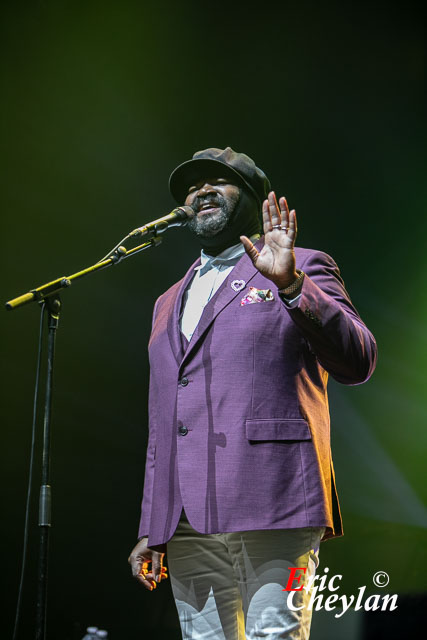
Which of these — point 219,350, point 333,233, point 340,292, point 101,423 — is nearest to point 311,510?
point 219,350

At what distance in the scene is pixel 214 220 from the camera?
2.03 m

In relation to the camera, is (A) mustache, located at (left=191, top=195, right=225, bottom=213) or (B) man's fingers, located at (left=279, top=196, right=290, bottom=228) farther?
(A) mustache, located at (left=191, top=195, right=225, bottom=213)

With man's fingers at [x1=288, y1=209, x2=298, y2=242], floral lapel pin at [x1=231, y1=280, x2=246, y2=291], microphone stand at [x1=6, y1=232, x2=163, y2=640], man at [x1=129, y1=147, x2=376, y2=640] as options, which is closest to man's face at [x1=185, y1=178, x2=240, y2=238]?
man at [x1=129, y1=147, x2=376, y2=640]

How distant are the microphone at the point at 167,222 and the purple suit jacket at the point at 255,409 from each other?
9.3 inches

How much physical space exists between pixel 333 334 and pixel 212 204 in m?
0.76

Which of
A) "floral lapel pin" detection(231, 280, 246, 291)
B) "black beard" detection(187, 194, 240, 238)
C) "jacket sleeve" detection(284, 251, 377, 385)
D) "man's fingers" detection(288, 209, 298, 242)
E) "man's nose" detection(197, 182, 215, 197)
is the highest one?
"man's nose" detection(197, 182, 215, 197)

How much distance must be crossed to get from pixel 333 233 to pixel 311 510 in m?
2.30

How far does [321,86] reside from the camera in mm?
3561

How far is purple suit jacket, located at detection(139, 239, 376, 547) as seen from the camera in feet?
4.97

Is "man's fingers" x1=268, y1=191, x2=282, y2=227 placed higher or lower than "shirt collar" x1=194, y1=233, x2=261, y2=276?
lower

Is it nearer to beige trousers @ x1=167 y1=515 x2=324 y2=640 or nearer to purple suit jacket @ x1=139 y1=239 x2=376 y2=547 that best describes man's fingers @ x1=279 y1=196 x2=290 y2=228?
purple suit jacket @ x1=139 y1=239 x2=376 y2=547

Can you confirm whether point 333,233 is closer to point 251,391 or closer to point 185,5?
point 185,5

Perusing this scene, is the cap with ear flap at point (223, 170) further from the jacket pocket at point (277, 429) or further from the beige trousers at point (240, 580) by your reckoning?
the beige trousers at point (240, 580)

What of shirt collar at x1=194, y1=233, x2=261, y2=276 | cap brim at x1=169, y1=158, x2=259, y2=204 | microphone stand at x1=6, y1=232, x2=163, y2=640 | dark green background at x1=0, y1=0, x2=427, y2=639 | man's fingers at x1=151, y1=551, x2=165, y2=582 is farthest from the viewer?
dark green background at x1=0, y1=0, x2=427, y2=639
